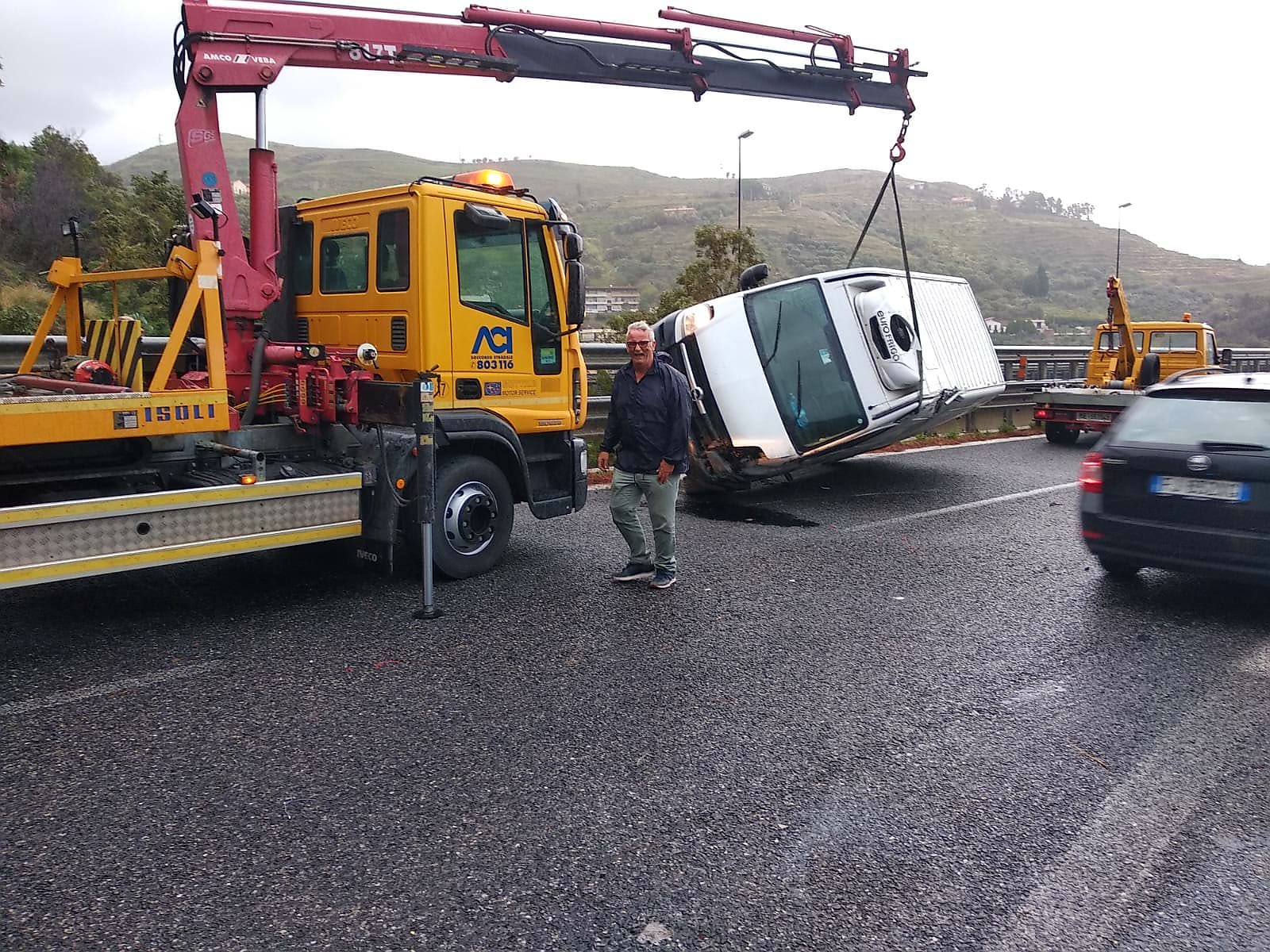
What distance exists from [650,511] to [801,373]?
3.56m

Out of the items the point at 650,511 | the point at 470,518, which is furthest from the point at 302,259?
the point at 650,511

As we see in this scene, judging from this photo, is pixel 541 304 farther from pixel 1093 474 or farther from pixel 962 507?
pixel 962 507

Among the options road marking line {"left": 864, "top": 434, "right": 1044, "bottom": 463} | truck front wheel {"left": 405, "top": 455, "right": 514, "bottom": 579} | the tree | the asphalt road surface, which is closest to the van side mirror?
road marking line {"left": 864, "top": 434, "right": 1044, "bottom": 463}

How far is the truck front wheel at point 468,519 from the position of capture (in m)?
6.25

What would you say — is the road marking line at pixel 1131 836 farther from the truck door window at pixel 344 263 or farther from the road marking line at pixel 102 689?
the truck door window at pixel 344 263

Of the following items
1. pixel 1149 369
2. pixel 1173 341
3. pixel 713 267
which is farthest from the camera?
pixel 713 267

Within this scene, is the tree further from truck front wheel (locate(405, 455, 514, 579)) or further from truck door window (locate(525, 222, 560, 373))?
truck front wheel (locate(405, 455, 514, 579))

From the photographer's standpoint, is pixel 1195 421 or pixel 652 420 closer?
pixel 1195 421

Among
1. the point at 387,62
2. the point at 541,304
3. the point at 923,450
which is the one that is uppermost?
the point at 387,62

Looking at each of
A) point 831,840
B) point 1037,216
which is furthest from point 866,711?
point 1037,216

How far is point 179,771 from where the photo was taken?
365cm

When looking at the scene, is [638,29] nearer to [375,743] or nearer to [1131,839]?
[375,743]

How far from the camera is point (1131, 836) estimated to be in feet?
10.9

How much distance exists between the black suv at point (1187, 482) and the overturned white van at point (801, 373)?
121 inches
